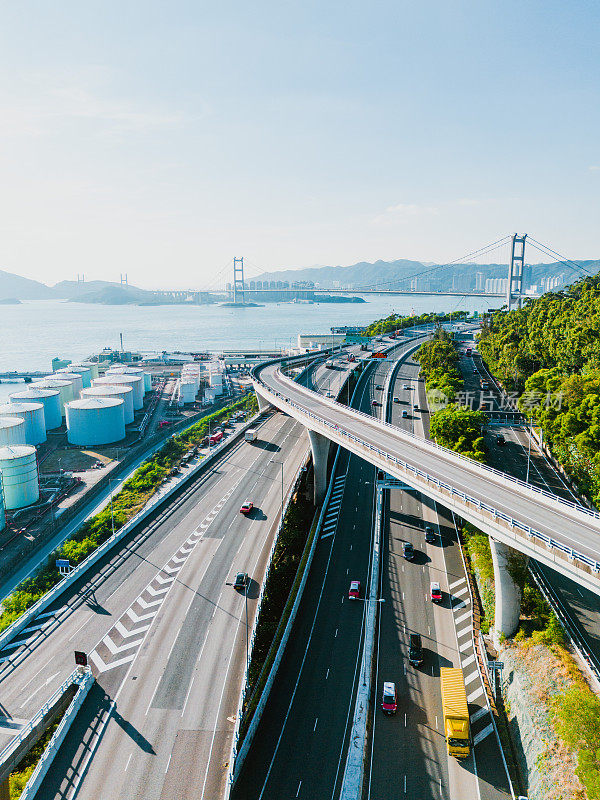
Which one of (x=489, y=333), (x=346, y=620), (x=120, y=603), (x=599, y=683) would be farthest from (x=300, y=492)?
(x=489, y=333)

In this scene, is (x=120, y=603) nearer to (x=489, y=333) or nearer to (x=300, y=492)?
(x=300, y=492)

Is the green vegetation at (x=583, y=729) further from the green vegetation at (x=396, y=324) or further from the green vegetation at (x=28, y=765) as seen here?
the green vegetation at (x=396, y=324)

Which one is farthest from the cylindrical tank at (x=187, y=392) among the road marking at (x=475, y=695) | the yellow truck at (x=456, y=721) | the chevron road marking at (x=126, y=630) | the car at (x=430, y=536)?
the yellow truck at (x=456, y=721)

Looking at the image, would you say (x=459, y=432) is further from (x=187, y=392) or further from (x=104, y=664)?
(x=187, y=392)

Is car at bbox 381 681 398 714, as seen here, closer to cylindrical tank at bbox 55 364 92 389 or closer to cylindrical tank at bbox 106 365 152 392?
cylindrical tank at bbox 106 365 152 392

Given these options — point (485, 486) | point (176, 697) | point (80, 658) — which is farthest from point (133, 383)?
point (176, 697)
